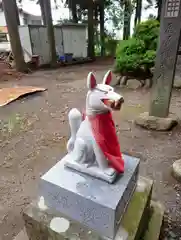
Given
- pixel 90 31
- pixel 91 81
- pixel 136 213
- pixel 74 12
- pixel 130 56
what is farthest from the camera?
pixel 74 12

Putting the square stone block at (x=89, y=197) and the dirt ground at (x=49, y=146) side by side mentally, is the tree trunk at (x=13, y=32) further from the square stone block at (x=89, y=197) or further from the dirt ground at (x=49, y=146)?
the square stone block at (x=89, y=197)

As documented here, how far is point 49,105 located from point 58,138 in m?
1.60

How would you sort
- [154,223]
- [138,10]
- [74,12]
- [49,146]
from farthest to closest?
1. [138,10]
2. [74,12]
3. [49,146]
4. [154,223]

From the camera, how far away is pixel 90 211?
3.98 feet

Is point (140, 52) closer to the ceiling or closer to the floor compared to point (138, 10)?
closer to the floor

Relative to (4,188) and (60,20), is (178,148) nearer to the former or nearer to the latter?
(4,188)

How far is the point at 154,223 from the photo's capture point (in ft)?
5.50

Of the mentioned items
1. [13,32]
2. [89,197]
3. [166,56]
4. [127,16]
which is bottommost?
[89,197]

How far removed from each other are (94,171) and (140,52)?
5224mm

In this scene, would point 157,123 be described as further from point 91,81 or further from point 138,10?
point 138,10

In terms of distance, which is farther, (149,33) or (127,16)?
(127,16)

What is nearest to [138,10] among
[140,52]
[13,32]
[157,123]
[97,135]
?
[140,52]

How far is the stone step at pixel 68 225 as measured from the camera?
1.24 meters

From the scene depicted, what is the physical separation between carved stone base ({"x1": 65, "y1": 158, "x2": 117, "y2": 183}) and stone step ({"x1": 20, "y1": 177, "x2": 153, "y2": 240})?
32 centimetres
